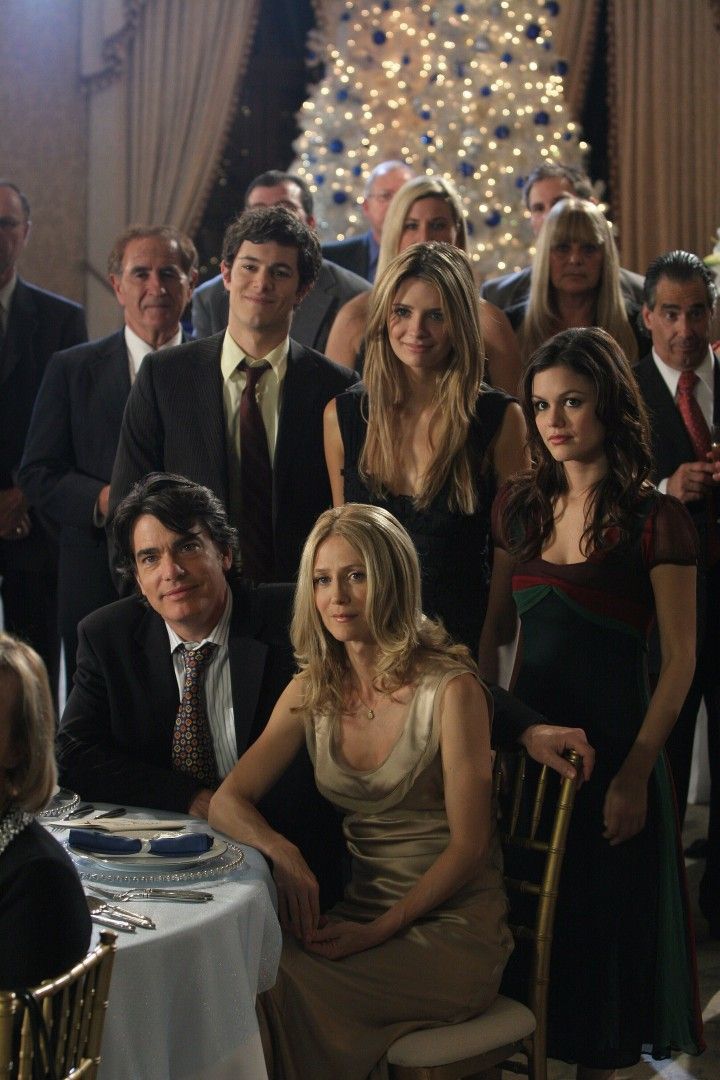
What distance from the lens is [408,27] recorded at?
303 inches

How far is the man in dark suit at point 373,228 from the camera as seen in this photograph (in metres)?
5.19

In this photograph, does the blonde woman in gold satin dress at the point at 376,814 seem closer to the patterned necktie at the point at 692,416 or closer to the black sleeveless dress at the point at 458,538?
the black sleeveless dress at the point at 458,538

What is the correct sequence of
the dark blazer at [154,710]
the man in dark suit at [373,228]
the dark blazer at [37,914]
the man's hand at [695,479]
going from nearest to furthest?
the dark blazer at [37,914], the dark blazer at [154,710], the man's hand at [695,479], the man in dark suit at [373,228]

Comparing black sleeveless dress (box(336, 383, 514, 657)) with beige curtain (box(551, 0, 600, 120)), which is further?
beige curtain (box(551, 0, 600, 120))

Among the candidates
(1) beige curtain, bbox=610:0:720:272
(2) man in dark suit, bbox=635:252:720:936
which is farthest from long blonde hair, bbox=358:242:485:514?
(1) beige curtain, bbox=610:0:720:272

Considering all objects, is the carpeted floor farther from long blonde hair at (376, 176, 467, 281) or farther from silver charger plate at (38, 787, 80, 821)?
long blonde hair at (376, 176, 467, 281)

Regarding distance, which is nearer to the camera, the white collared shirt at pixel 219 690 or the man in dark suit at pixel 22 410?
the white collared shirt at pixel 219 690

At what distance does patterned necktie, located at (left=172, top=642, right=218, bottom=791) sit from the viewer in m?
2.74

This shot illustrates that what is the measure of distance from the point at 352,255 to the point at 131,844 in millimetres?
3479

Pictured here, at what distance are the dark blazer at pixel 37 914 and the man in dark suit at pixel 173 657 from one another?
2.98 ft

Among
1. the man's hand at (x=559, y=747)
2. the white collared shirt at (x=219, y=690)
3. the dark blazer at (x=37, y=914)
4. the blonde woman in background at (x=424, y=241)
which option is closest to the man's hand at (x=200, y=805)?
the white collared shirt at (x=219, y=690)

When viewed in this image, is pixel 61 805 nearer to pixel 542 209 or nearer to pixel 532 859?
pixel 532 859

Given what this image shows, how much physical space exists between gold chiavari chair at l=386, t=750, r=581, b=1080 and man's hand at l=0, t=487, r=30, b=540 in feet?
6.99

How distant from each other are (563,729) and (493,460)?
811mm
